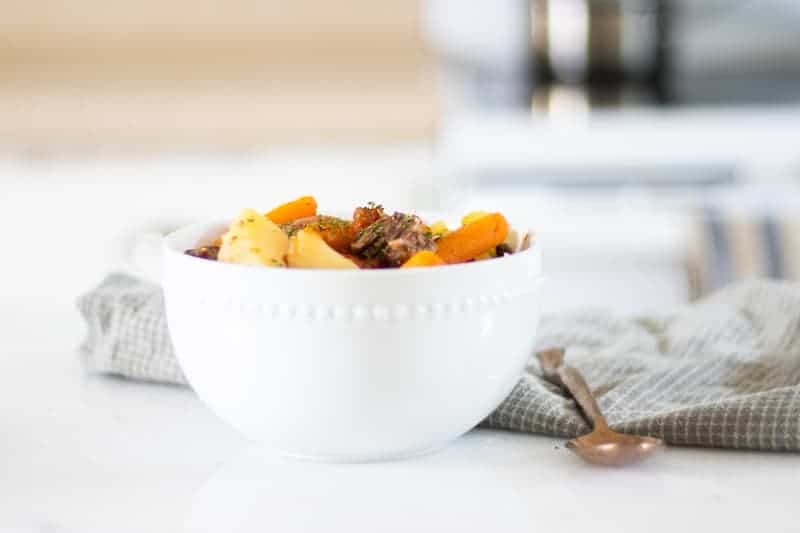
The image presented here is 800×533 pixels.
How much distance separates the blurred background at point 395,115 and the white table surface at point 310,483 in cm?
159

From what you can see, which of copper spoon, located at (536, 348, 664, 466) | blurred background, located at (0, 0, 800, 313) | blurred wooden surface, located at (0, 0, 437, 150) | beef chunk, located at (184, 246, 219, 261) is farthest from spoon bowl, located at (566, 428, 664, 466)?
blurred wooden surface, located at (0, 0, 437, 150)

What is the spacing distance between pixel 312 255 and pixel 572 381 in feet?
0.74

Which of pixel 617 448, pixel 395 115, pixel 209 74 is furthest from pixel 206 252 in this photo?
pixel 209 74

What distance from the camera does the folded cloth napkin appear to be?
2.19 ft

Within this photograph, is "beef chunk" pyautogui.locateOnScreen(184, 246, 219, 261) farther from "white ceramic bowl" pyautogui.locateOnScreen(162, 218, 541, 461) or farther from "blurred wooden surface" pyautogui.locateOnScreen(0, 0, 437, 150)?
"blurred wooden surface" pyautogui.locateOnScreen(0, 0, 437, 150)

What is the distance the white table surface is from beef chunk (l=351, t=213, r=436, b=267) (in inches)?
4.9

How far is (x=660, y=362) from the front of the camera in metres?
0.81

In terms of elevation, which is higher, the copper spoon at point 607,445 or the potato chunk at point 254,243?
the potato chunk at point 254,243

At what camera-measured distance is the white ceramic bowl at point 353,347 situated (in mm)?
600

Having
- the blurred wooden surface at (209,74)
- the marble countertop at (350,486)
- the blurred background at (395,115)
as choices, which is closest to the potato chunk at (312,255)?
the marble countertop at (350,486)

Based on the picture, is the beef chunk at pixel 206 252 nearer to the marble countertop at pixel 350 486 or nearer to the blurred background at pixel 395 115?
the marble countertop at pixel 350 486

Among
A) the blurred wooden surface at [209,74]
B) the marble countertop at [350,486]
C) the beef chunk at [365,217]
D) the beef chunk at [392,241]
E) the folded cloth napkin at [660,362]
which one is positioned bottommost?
the marble countertop at [350,486]

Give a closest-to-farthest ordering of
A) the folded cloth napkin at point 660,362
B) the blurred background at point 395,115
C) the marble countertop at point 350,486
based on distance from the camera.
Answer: the marble countertop at point 350,486
the folded cloth napkin at point 660,362
the blurred background at point 395,115

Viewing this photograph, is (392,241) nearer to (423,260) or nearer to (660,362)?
(423,260)
